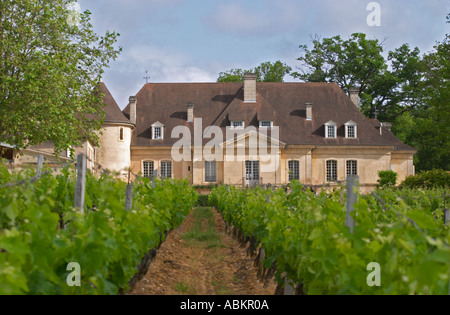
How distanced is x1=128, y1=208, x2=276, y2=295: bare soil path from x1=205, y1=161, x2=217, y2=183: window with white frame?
1920 centimetres

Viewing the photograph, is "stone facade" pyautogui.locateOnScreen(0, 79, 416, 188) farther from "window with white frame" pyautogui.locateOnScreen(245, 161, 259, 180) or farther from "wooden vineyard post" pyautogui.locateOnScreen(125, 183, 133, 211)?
"wooden vineyard post" pyautogui.locateOnScreen(125, 183, 133, 211)

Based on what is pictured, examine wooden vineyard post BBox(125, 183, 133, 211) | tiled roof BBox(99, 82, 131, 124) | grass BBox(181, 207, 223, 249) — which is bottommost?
grass BBox(181, 207, 223, 249)

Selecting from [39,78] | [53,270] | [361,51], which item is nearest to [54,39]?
[39,78]

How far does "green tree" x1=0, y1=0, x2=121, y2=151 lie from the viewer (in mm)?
17219

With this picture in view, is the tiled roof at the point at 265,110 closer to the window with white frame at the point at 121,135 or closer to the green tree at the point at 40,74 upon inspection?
the window with white frame at the point at 121,135

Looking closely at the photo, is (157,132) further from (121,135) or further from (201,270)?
(201,270)

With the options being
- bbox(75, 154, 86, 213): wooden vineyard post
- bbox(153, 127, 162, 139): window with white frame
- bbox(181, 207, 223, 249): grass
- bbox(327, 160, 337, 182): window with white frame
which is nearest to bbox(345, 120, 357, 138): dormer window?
bbox(327, 160, 337, 182): window with white frame

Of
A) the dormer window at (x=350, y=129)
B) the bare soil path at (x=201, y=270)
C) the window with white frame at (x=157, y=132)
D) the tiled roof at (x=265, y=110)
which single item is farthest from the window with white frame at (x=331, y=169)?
the bare soil path at (x=201, y=270)

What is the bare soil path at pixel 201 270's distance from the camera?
7.64 meters

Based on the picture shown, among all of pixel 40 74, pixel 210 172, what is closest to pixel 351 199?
pixel 40 74

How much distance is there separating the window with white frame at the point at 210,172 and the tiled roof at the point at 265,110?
1.39 meters

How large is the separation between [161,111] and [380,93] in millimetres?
18096

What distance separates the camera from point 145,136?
115ft
